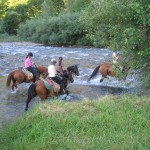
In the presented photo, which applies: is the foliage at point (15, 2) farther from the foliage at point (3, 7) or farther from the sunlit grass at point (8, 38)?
the sunlit grass at point (8, 38)

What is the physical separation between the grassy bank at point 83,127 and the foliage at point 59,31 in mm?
36713

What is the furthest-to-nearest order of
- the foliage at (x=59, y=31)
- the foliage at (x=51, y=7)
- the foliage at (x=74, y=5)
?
the foliage at (x=51, y=7) < the foliage at (x=74, y=5) < the foliage at (x=59, y=31)

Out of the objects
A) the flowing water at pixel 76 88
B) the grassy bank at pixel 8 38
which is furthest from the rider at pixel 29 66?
the grassy bank at pixel 8 38

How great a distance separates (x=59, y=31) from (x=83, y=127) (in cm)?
4238

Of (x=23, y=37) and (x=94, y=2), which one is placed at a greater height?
(x=94, y=2)

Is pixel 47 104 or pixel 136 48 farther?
pixel 47 104

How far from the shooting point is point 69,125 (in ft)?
32.4

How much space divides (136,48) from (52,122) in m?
3.06

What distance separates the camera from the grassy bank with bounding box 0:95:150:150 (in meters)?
8.65

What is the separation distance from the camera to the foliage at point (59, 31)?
163ft

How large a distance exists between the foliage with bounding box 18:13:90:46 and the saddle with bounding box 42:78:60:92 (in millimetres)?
33009

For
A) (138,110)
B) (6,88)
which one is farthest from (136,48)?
(6,88)

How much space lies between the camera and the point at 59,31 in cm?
5138

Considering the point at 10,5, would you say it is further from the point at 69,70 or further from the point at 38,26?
the point at 69,70
